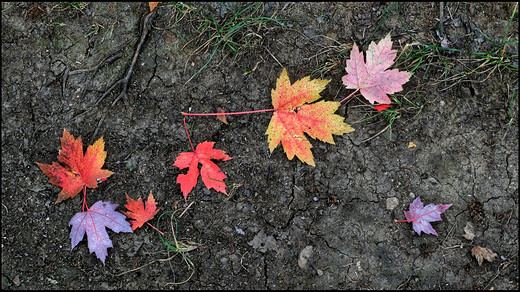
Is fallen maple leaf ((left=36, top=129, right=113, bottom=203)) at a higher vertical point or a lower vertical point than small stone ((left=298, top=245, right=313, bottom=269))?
higher

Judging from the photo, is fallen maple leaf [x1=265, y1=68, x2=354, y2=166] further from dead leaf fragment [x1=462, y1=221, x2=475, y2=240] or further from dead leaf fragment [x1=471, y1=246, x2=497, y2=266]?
dead leaf fragment [x1=471, y1=246, x2=497, y2=266]

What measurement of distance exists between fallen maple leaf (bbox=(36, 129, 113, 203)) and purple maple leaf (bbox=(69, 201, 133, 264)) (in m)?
0.14

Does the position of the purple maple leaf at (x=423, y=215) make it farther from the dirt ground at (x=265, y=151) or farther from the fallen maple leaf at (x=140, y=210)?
the fallen maple leaf at (x=140, y=210)

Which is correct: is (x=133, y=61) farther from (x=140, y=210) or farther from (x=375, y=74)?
(x=375, y=74)

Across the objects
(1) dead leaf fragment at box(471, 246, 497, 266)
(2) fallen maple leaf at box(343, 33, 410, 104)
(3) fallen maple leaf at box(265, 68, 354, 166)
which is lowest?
(1) dead leaf fragment at box(471, 246, 497, 266)

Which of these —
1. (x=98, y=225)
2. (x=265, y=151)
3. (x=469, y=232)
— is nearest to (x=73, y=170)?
(x=98, y=225)

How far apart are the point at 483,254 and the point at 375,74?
1.22 meters

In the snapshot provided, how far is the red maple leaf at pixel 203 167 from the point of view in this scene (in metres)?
2.08

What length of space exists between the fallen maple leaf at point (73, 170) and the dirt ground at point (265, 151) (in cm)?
7

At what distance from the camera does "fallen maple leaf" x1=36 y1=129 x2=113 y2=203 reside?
2082mm

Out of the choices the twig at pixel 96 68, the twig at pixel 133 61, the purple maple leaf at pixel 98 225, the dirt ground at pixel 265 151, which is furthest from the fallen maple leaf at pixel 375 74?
the purple maple leaf at pixel 98 225

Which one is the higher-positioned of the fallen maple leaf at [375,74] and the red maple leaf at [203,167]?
the fallen maple leaf at [375,74]

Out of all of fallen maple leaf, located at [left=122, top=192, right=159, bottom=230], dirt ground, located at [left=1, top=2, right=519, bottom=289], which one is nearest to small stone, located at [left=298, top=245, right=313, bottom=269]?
dirt ground, located at [left=1, top=2, right=519, bottom=289]

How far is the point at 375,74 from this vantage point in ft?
6.66
